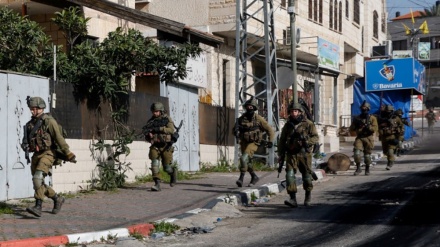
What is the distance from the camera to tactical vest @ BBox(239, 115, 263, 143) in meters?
16.0

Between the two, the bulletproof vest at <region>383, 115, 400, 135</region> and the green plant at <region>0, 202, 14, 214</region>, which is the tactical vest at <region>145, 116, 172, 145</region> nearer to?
the green plant at <region>0, 202, 14, 214</region>

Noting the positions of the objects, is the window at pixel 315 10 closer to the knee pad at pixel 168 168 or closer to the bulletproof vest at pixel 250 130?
the bulletproof vest at pixel 250 130

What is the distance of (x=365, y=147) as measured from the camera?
67.1ft

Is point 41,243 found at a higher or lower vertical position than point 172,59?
lower

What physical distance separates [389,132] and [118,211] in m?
11.9

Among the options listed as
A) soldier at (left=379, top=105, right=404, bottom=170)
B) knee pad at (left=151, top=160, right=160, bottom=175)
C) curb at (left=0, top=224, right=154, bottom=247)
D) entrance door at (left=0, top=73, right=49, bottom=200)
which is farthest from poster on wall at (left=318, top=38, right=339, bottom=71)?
curb at (left=0, top=224, right=154, bottom=247)

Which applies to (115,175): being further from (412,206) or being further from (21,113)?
(412,206)

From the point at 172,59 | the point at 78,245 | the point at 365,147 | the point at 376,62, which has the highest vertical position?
the point at 376,62

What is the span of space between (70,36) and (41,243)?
27.6ft

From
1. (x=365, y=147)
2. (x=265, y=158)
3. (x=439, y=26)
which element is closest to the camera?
(x=365, y=147)

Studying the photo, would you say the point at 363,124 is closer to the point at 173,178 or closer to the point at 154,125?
the point at 173,178

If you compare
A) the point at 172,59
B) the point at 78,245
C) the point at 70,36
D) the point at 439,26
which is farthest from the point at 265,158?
the point at 439,26

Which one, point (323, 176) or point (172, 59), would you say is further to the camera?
point (323, 176)

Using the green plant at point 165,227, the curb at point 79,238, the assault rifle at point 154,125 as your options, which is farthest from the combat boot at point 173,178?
the curb at point 79,238
